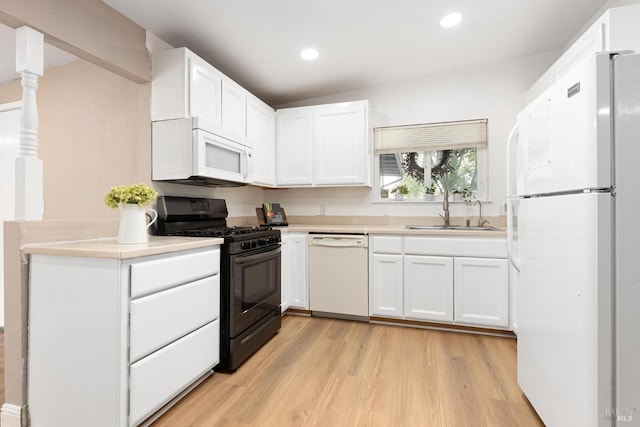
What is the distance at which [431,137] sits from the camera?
3438 mm

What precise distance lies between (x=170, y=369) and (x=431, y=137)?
318cm

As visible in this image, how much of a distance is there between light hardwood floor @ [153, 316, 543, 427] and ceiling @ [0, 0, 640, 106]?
8.14 feet

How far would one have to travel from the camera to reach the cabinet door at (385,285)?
292cm

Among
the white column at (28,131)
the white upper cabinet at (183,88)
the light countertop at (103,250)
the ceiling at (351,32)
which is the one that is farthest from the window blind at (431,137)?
the white column at (28,131)

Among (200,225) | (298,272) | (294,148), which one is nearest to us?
(200,225)

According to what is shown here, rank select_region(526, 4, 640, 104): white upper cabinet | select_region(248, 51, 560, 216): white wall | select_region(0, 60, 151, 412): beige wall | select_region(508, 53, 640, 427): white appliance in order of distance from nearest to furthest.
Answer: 1. select_region(508, 53, 640, 427): white appliance
2. select_region(526, 4, 640, 104): white upper cabinet
3. select_region(0, 60, 151, 412): beige wall
4. select_region(248, 51, 560, 216): white wall

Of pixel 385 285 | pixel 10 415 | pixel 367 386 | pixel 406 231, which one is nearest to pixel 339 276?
pixel 385 285

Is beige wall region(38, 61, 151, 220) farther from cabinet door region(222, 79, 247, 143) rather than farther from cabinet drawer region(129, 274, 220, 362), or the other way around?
cabinet drawer region(129, 274, 220, 362)

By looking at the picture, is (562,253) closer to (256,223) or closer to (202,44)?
(202,44)

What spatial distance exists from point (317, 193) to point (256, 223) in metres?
0.83

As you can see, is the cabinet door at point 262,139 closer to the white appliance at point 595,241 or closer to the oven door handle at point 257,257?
the oven door handle at point 257,257

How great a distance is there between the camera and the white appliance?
42.9 inches

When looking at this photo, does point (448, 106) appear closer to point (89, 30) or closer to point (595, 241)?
point (595, 241)

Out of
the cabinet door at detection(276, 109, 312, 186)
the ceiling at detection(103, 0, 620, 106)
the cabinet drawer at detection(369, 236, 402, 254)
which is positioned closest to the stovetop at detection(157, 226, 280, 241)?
the cabinet drawer at detection(369, 236, 402, 254)
